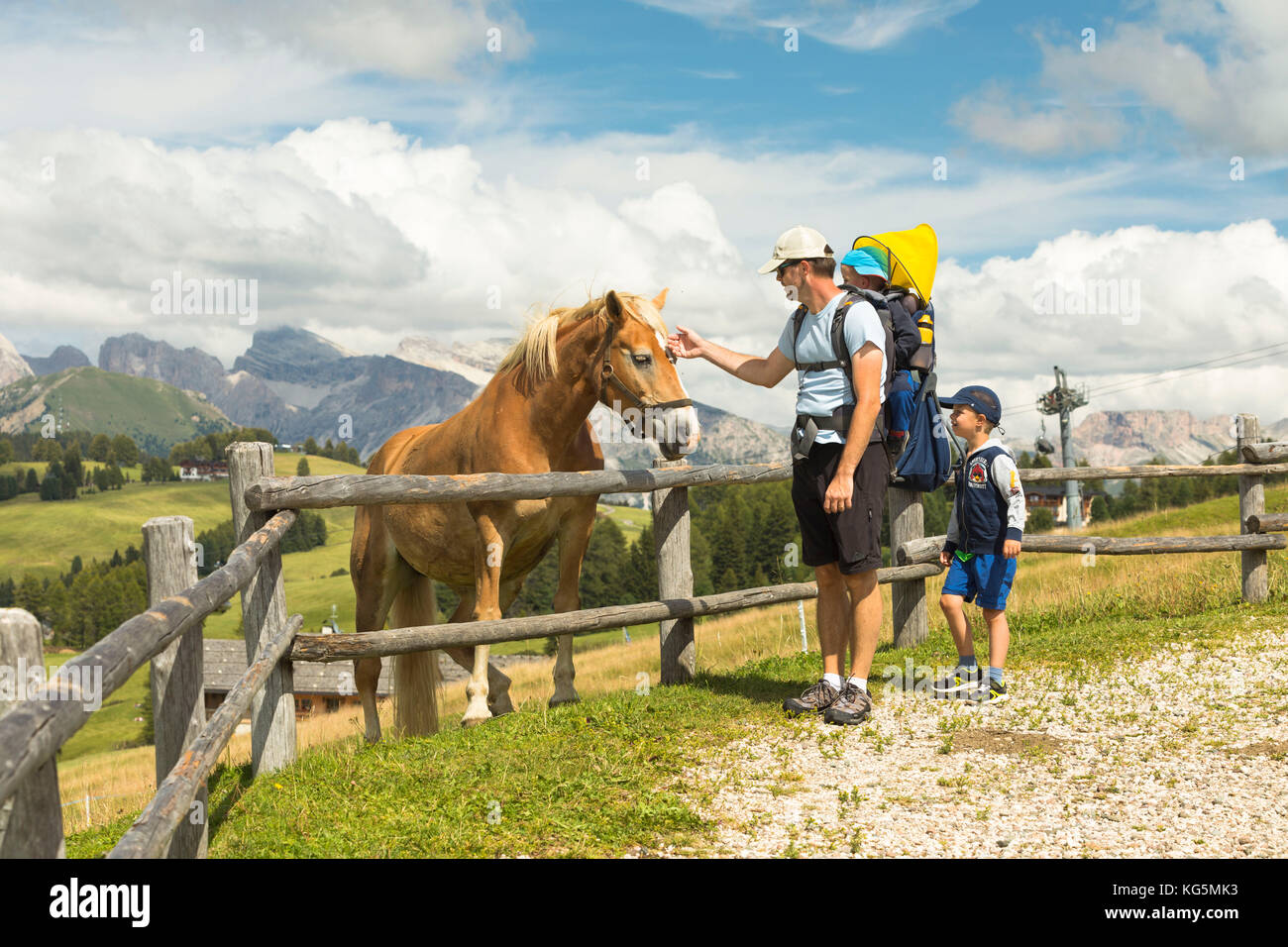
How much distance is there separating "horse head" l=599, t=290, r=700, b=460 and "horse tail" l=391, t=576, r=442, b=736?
242cm

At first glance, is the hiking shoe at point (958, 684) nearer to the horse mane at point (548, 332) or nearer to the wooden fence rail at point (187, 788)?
the horse mane at point (548, 332)

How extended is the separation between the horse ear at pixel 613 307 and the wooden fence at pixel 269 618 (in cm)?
97

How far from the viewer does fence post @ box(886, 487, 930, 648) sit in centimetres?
818

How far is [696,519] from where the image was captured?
107312 millimetres

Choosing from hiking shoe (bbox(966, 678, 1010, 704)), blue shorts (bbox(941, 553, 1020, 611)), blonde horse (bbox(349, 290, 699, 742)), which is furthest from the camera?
blue shorts (bbox(941, 553, 1020, 611))

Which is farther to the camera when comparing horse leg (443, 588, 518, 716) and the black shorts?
horse leg (443, 588, 518, 716)

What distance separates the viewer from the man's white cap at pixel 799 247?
16.9 ft

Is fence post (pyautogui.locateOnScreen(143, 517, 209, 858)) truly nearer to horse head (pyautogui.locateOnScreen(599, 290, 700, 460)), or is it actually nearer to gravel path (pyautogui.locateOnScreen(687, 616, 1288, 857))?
gravel path (pyautogui.locateOnScreen(687, 616, 1288, 857))

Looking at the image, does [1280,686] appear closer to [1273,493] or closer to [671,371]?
[671,371]

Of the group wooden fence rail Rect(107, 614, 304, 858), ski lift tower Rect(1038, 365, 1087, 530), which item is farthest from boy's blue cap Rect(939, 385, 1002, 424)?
ski lift tower Rect(1038, 365, 1087, 530)

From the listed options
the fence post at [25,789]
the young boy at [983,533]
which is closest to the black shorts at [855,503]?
the young boy at [983,533]

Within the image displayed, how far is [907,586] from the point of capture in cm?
830

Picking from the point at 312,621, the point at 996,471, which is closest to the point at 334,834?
the point at 996,471

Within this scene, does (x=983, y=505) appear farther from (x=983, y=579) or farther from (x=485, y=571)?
(x=485, y=571)
